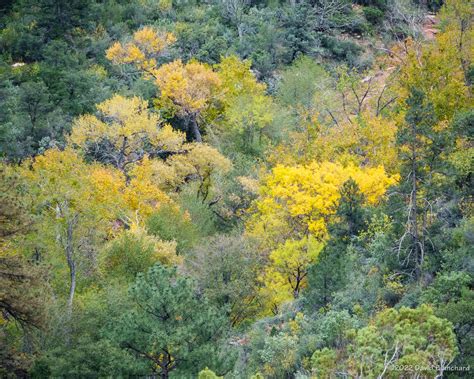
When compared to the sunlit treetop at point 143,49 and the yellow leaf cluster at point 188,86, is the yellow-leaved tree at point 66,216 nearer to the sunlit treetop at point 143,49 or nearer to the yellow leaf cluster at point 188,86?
the yellow leaf cluster at point 188,86

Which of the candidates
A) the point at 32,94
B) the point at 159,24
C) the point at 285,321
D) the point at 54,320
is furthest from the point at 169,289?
the point at 159,24

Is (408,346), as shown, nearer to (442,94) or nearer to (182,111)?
(442,94)

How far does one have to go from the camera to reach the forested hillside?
21484mm

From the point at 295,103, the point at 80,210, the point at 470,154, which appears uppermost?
the point at 470,154

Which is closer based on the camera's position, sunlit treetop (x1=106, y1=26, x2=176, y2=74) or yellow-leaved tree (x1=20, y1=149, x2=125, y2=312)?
yellow-leaved tree (x1=20, y1=149, x2=125, y2=312)

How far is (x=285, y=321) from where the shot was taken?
87.2 ft

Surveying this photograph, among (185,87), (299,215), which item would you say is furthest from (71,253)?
(185,87)

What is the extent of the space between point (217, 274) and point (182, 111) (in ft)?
67.4

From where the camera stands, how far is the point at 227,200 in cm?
4250

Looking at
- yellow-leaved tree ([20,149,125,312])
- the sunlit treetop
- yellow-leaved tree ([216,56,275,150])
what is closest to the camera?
yellow-leaved tree ([20,149,125,312])

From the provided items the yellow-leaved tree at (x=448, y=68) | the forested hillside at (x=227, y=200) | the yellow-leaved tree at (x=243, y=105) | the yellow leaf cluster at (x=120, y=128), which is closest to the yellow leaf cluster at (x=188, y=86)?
the forested hillside at (x=227, y=200)

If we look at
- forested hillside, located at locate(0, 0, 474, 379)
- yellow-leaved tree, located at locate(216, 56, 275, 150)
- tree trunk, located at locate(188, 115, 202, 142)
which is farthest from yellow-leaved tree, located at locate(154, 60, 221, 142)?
yellow-leaved tree, located at locate(216, 56, 275, 150)

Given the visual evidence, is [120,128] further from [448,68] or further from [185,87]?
[448,68]

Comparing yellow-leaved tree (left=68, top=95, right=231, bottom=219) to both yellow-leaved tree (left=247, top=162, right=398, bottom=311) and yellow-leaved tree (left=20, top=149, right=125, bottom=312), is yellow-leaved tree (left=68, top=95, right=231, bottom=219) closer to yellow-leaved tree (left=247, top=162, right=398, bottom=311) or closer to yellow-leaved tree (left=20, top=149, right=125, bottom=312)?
yellow-leaved tree (left=247, top=162, right=398, bottom=311)
